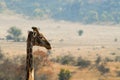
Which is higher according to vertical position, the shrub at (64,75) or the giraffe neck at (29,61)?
the giraffe neck at (29,61)

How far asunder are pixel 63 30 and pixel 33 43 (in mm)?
148433

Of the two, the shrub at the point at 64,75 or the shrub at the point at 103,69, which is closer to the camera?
the shrub at the point at 64,75

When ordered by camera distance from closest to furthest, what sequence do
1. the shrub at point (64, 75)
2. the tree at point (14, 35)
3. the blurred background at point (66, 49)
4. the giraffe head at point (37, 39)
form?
1. the giraffe head at point (37, 39)
2. the shrub at point (64, 75)
3. the blurred background at point (66, 49)
4. the tree at point (14, 35)

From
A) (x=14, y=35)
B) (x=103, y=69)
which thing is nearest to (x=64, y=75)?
(x=103, y=69)

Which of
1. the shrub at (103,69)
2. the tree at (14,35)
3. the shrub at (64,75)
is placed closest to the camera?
the shrub at (64,75)

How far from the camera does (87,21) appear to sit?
19462cm

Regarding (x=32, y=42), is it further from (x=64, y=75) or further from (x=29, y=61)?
(x=64, y=75)

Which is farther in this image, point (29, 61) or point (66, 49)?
point (66, 49)

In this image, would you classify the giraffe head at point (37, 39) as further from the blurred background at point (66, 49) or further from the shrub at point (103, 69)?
the shrub at point (103, 69)

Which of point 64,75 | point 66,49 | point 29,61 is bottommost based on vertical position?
point 64,75

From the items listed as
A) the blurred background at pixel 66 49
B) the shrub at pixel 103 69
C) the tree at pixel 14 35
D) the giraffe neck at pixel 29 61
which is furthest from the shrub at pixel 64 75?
the tree at pixel 14 35

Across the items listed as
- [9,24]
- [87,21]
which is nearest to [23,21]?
[9,24]

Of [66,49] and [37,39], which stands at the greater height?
[37,39]

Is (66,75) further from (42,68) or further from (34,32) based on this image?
(34,32)
